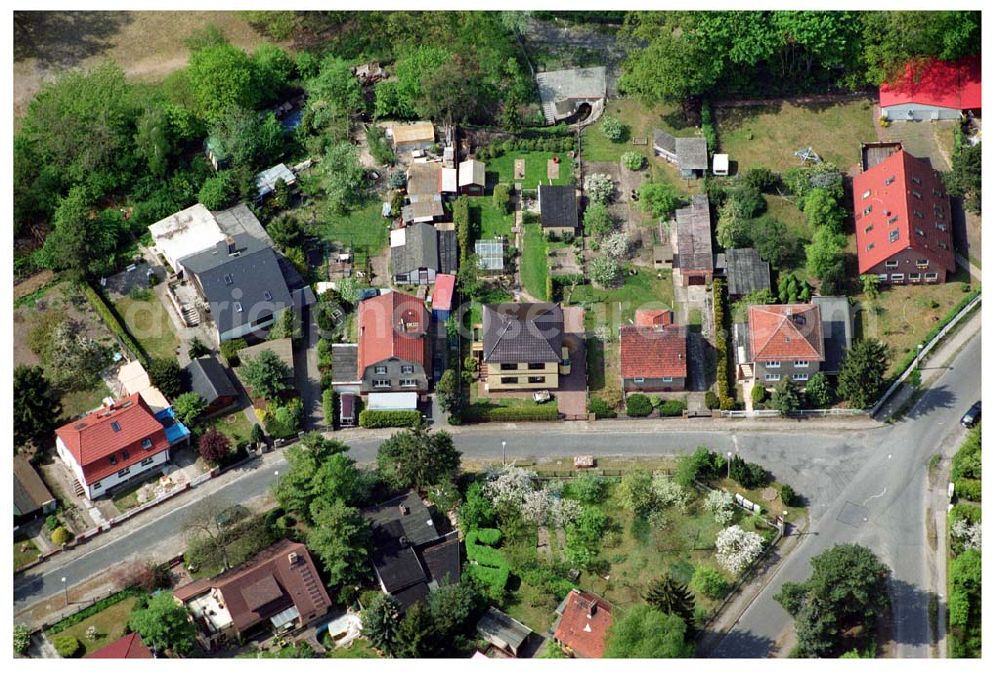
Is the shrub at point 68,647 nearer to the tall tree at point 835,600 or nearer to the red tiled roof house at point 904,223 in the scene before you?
the tall tree at point 835,600

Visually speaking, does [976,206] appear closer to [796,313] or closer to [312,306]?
[796,313]

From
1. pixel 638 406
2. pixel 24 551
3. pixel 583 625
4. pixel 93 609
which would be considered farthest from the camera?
pixel 638 406

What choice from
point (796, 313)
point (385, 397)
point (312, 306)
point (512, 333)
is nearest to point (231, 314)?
point (312, 306)

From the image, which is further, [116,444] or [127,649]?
[116,444]

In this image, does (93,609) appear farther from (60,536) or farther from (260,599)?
(260,599)

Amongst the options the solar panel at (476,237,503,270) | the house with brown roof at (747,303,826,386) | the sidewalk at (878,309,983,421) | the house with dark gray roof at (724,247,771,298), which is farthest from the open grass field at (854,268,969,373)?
the solar panel at (476,237,503,270)

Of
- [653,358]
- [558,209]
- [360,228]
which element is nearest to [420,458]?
[653,358]

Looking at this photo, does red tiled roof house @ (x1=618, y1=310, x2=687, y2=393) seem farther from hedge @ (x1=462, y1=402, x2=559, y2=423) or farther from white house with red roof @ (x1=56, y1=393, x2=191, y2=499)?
white house with red roof @ (x1=56, y1=393, x2=191, y2=499)
